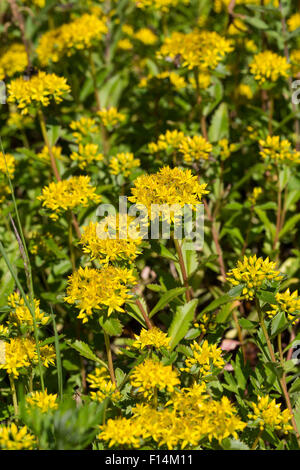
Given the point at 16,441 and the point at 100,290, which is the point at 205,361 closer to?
the point at 100,290

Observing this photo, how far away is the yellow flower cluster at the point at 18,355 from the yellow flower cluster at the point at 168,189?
0.61m

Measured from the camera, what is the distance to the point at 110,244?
162 cm

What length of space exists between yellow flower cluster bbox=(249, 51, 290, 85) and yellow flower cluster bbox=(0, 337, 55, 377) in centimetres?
177

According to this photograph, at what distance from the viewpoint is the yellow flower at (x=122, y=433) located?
1.36 m

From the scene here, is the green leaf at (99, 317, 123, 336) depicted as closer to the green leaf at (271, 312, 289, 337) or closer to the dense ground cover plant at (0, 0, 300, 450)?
the dense ground cover plant at (0, 0, 300, 450)

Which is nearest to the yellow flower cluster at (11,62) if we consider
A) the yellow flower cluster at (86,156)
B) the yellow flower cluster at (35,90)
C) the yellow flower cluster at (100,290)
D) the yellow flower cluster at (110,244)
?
the yellow flower cluster at (35,90)

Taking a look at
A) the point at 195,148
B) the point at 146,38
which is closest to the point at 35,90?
the point at 195,148

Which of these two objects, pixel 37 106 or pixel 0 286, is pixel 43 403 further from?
pixel 37 106

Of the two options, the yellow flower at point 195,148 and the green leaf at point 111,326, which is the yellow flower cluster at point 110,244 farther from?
the yellow flower at point 195,148

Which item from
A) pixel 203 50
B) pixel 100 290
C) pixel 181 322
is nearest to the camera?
pixel 100 290

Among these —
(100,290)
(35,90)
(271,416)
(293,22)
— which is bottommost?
(271,416)

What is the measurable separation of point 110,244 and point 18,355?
472 mm
